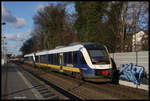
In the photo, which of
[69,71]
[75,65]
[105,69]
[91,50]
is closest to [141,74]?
[105,69]

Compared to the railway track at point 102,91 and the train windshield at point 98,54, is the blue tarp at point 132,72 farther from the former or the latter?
the train windshield at point 98,54

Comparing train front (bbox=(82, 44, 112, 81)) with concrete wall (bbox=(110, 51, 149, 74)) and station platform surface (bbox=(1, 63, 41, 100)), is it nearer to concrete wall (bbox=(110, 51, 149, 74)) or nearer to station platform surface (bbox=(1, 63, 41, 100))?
concrete wall (bbox=(110, 51, 149, 74))

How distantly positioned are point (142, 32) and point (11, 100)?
1529 cm

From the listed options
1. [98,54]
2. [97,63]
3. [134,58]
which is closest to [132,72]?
[134,58]

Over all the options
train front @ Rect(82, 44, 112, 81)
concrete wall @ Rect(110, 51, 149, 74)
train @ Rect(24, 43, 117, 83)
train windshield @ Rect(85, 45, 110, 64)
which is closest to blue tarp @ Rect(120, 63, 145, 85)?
concrete wall @ Rect(110, 51, 149, 74)

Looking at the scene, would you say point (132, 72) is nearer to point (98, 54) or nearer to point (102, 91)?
point (98, 54)

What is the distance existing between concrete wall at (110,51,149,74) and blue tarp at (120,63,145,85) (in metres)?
0.26

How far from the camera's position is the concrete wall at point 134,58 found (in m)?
→ 11.9

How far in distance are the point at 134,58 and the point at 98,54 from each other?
2392mm

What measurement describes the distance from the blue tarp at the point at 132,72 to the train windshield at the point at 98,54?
1356 millimetres

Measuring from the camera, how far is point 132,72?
12.8m

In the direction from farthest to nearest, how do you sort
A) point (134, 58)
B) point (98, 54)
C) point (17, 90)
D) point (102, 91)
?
point (98, 54) < point (134, 58) < point (102, 91) < point (17, 90)

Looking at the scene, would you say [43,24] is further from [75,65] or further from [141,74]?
[141,74]

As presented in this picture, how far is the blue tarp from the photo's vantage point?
12.1 m
